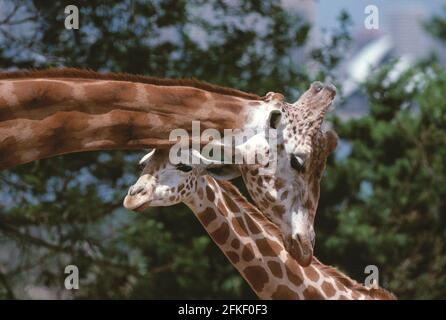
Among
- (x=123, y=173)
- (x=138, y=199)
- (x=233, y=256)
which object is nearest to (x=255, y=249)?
(x=233, y=256)

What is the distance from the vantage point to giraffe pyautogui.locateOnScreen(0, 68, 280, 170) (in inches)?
176

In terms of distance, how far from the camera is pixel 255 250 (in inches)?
213

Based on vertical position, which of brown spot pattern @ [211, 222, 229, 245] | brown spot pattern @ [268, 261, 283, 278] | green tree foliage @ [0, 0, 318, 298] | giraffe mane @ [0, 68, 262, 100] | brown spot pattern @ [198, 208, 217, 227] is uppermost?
green tree foliage @ [0, 0, 318, 298]

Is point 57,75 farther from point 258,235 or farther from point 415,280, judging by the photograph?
point 415,280

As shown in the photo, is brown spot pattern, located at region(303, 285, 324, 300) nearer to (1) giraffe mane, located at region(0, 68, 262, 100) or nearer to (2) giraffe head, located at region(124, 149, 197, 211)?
(2) giraffe head, located at region(124, 149, 197, 211)

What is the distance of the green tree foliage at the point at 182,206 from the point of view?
29.4 ft

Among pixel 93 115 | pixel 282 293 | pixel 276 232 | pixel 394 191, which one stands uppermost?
pixel 394 191

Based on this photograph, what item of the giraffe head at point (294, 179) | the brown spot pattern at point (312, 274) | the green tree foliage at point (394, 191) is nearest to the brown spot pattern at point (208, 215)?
the giraffe head at point (294, 179)

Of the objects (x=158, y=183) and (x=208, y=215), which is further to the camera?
(x=208, y=215)

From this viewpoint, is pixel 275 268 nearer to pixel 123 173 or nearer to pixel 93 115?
pixel 93 115

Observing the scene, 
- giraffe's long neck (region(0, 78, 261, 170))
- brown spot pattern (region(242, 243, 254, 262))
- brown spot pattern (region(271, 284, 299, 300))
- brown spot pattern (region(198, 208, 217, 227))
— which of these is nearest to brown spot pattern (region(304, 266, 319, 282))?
brown spot pattern (region(271, 284, 299, 300))

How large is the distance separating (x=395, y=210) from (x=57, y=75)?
23.4ft

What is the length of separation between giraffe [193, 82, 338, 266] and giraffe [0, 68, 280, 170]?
4.5 inches

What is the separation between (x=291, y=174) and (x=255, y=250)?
2.27 ft
